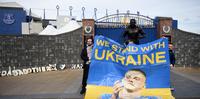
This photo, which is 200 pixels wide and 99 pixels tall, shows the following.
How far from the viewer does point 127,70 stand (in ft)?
20.0

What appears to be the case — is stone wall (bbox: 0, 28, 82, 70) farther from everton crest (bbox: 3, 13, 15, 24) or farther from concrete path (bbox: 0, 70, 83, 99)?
everton crest (bbox: 3, 13, 15, 24)

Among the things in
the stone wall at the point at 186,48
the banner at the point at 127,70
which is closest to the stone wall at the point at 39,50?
the stone wall at the point at 186,48

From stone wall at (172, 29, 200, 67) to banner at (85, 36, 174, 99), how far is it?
11587mm

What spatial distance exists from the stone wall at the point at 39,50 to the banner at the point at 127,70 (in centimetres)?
974

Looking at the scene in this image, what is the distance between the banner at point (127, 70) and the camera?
6055 mm

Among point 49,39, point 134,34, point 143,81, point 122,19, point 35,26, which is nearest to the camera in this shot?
point 143,81

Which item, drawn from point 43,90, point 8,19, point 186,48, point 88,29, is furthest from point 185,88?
point 8,19

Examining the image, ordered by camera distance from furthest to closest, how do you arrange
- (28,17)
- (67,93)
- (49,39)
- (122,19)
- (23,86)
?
(28,17), (122,19), (49,39), (23,86), (67,93)

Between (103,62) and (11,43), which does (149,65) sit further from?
(11,43)

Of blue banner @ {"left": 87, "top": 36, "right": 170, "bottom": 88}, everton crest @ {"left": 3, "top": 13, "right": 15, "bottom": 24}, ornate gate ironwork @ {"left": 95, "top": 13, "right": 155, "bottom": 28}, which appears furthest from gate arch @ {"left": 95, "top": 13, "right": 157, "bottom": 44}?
everton crest @ {"left": 3, "top": 13, "right": 15, "bottom": 24}

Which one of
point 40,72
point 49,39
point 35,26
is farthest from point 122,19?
point 35,26

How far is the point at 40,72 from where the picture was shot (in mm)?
15953

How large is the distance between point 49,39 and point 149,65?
10983 millimetres

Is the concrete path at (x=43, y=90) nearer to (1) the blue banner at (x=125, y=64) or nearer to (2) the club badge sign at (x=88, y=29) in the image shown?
(1) the blue banner at (x=125, y=64)
